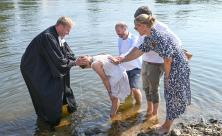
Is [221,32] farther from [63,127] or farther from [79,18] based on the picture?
[63,127]

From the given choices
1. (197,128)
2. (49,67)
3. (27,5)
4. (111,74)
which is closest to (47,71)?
(49,67)

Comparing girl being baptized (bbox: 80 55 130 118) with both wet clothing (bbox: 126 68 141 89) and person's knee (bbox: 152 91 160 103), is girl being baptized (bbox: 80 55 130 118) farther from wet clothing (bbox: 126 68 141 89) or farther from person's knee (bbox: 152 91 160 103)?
wet clothing (bbox: 126 68 141 89)

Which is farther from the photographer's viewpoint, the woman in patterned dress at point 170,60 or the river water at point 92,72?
the river water at point 92,72

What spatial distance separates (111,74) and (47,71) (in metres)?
1.45

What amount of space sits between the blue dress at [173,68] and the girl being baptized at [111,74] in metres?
1.06

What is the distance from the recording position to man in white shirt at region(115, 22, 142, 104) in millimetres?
8876

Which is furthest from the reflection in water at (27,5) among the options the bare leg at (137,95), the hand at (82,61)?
the hand at (82,61)

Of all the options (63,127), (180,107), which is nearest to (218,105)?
(180,107)

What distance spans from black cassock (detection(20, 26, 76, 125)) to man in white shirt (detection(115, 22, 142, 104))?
1.32 metres

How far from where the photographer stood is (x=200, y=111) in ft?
31.7

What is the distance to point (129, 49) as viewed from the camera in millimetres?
9047

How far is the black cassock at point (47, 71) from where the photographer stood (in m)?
8.15

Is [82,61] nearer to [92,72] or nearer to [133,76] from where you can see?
[133,76]

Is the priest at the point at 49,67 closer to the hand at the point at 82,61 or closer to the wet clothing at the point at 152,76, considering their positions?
the hand at the point at 82,61
